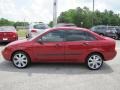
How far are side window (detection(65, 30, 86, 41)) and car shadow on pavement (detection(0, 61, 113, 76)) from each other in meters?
1.05

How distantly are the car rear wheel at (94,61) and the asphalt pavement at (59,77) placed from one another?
0.18 m

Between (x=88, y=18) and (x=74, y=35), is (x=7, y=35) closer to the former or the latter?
(x=74, y=35)

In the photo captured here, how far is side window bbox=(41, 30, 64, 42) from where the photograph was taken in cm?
955

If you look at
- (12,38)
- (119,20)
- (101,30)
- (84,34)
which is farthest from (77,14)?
(84,34)

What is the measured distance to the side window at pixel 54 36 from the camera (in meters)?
9.55

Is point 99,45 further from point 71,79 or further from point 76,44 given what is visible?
point 71,79

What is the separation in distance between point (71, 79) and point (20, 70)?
205 cm

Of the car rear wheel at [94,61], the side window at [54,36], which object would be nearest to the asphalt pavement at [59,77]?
the car rear wheel at [94,61]

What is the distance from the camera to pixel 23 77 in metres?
8.20

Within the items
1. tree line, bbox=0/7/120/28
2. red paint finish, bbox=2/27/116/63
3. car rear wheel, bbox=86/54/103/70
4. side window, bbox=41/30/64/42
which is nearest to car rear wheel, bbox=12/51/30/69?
red paint finish, bbox=2/27/116/63

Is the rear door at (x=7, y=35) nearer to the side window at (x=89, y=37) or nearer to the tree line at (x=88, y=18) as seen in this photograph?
the side window at (x=89, y=37)

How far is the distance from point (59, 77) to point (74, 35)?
1994 mm

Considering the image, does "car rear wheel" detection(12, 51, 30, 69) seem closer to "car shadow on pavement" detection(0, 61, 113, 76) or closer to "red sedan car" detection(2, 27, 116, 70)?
"red sedan car" detection(2, 27, 116, 70)

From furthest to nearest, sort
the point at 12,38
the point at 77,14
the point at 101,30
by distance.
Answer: the point at 77,14
the point at 101,30
the point at 12,38
